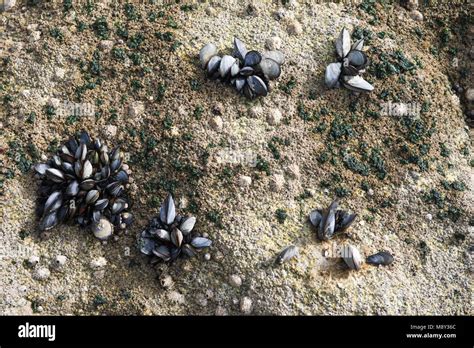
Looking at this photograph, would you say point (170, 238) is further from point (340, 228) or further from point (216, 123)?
point (340, 228)

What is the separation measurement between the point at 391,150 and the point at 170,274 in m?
3.33

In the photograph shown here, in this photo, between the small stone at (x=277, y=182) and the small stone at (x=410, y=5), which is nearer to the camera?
the small stone at (x=277, y=182)

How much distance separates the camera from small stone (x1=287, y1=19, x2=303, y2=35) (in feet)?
26.4

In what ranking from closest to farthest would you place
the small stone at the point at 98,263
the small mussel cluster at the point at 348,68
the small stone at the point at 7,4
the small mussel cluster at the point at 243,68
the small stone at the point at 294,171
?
the small stone at the point at 98,263 < the small stone at the point at 294,171 < the small mussel cluster at the point at 243,68 < the small mussel cluster at the point at 348,68 < the small stone at the point at 7,4

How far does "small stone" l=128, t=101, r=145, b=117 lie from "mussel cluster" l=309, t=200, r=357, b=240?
8.49 ft

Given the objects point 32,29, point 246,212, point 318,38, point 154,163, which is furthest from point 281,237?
point 32,29

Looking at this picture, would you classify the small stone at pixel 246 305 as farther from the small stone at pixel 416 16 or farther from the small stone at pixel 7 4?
the small stone at pixel 7 4

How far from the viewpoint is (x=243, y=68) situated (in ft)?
24.4

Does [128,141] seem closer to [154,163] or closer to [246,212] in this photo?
[154,163]

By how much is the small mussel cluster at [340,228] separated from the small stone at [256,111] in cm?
148

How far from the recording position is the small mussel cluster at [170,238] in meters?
6.88

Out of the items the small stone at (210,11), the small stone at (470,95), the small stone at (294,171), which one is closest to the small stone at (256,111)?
the small stone at (294,171)

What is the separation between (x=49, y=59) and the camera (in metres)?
7.78

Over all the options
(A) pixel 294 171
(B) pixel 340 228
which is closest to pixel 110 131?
(A) pixel 294 171
